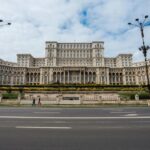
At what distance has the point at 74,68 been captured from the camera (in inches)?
4838

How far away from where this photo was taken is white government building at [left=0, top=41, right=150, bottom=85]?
409 feet

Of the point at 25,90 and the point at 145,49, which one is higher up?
the point at 145,49

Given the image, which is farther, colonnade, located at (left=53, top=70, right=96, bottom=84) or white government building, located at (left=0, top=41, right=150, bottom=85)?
white government building, located at (left=0, top=41, right=150, bottom=85)

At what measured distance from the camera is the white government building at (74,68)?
409ft

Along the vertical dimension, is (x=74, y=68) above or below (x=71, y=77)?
above

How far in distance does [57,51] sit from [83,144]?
455ft

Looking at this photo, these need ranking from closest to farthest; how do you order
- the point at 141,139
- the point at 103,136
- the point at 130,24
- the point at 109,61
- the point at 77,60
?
the point at 141,139 < the point at 103,136 < the point at 130,24 < the point at 77,60 < the point at 109,61

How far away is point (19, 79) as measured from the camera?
130625mm

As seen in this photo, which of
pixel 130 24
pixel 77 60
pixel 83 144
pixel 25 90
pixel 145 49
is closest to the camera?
pixel 83 144

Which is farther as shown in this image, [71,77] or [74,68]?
[71,77]

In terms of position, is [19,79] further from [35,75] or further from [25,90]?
[25,90]

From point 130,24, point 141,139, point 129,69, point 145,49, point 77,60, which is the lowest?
point 141,139

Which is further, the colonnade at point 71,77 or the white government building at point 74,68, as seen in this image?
the white government building at point 74,68

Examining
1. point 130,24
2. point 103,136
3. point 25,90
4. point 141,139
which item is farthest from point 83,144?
point 25,90
